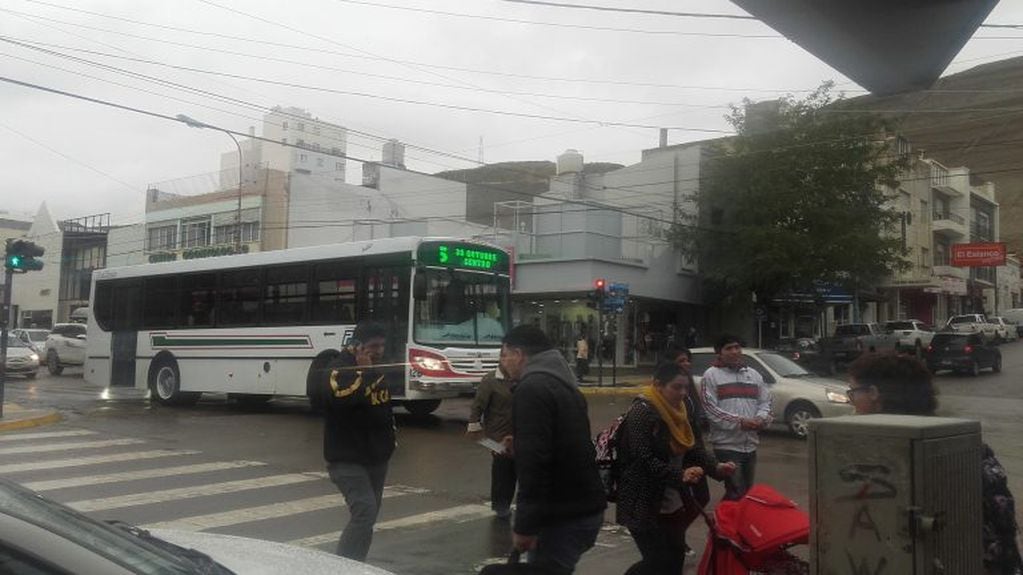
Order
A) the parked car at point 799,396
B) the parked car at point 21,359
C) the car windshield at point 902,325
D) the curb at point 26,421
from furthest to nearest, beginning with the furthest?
the car windshield at point 902,325 → the parked car at point 21,359 → the curb at point 26,421 → the parked car at point 799,396

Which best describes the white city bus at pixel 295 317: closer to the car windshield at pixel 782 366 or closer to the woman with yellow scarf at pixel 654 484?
the car windshield at pixel 782 366

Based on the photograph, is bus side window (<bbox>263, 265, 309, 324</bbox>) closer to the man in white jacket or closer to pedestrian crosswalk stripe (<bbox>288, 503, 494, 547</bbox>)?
pedestrian crosswalk stripe (<bbox>288, 503, 494, 547</bbox>)

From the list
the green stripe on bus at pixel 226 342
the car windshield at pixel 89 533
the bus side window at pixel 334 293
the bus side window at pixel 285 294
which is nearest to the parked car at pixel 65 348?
the green stripe on bus at pixel 226 342

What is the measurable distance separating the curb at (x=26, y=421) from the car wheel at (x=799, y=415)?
42.4ft

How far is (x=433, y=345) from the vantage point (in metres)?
15.9

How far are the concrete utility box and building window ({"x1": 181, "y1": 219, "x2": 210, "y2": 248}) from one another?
152 feet

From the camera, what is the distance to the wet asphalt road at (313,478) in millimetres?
7781

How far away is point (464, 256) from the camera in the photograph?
1664cm

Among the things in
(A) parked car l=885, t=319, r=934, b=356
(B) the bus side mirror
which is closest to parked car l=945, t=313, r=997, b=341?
(A) parked car l=885, t=319, r=934, b=356

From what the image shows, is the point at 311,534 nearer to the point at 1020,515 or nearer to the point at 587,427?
the point at 587,427

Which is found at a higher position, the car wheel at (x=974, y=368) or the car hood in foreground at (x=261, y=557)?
the car wheel at (x=974, y=368)

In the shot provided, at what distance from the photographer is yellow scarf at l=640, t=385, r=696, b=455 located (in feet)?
16.6

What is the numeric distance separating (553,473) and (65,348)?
110ft

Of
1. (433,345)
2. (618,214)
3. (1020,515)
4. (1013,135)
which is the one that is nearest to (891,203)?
(618,214)
